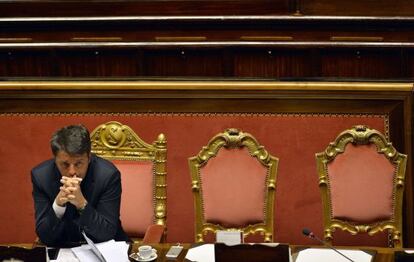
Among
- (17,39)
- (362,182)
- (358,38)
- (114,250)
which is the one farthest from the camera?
(17,39)

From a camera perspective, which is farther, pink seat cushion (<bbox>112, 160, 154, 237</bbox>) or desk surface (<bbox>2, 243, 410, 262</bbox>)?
pink seat cushion (<bbox>112, 160, 154, 237</bbox>)

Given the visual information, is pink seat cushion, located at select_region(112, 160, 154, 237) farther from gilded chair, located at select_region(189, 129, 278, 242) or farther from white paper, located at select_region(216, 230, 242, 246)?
white paper, located at select_region(216, 230, 242, 246)

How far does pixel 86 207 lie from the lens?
300 centimetres

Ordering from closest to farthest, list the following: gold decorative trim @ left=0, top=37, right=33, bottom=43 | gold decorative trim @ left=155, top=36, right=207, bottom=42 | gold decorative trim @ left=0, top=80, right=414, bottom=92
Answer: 1. gold decorative trim @ left=0, top=80, right=414, bottom=92
2. gold decorative trim @ left=155, top=36, right=207, bottom=42
3. gold decorative trim @ left=0, top=37, right=33, bottom=43

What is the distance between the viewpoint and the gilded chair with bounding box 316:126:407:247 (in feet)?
11.0

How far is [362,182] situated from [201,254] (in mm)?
850

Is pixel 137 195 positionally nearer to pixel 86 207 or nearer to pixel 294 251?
pixel 86 207

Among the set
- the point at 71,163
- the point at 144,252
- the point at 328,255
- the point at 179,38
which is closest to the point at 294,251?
the point at 328,255

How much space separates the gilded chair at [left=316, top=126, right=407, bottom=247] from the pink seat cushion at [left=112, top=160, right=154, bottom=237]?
0.71m

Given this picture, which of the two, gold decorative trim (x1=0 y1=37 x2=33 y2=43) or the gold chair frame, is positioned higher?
gold decorative trim (x1=0 y1=37 x2=33 y2=43)

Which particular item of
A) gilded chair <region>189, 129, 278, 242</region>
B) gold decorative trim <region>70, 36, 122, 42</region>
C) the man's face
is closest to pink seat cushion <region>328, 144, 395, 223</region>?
gilded chair <region>189, 129, 278, 242</region>

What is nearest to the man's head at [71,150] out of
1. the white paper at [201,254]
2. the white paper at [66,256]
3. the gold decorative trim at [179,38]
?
the white paper at [66,256]

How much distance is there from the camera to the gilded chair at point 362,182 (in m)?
3.35

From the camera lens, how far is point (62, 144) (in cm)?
302
